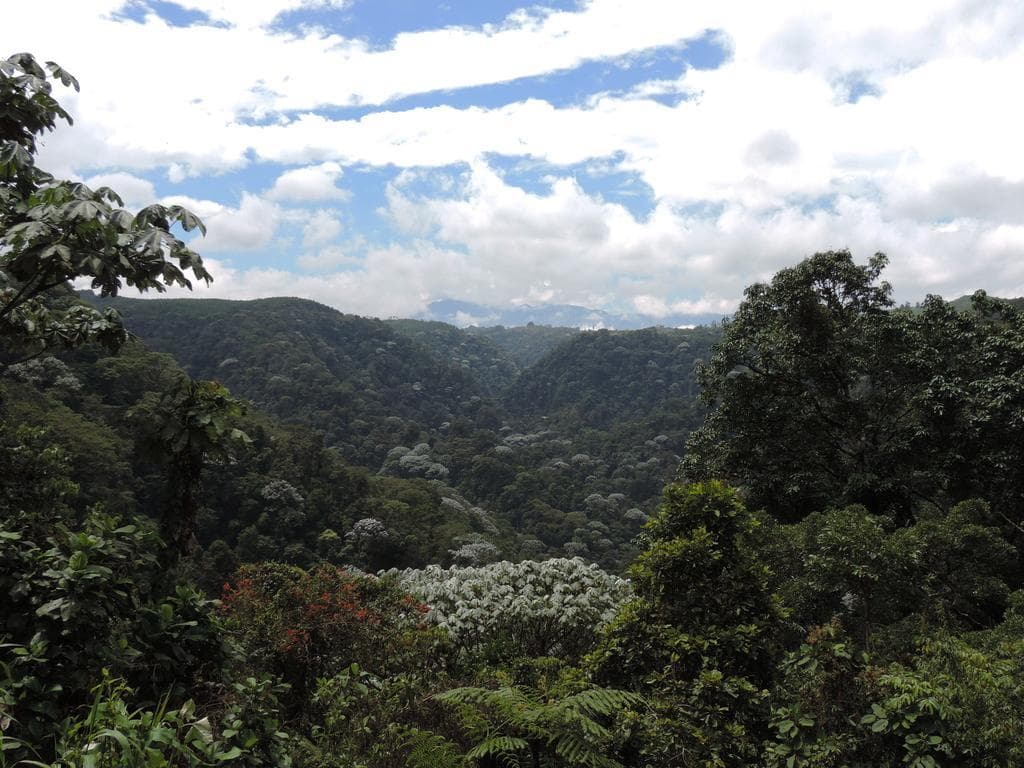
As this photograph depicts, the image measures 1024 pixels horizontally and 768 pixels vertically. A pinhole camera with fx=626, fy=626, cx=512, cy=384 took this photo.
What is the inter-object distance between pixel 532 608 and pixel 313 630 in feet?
10.2

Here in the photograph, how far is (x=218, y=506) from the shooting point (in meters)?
43.4

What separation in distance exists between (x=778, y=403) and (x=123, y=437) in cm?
4159

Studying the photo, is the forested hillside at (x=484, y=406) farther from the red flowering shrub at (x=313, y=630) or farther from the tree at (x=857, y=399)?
the red flowering shrub at (x=313, y=630)

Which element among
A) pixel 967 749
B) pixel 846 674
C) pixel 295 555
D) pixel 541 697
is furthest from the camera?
pixel 295 555

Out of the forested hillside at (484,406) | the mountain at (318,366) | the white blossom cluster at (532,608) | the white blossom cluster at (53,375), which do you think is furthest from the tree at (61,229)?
the mountain at (318,366)

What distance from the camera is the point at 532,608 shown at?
28.9 ft

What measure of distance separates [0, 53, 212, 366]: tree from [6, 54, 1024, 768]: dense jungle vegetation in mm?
21

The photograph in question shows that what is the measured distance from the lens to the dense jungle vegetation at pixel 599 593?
356 cm

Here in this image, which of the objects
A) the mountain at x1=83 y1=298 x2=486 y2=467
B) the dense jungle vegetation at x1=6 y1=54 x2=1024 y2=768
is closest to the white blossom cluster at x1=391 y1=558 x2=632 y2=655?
the dense jungle vegetation at x1=6 y1=54 x2=1024 y2=768

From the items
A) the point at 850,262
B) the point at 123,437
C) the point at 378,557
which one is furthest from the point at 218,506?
the point at 850,262

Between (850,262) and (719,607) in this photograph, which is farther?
(850,262)

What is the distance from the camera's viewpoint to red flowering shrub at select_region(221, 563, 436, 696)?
689 centimetres

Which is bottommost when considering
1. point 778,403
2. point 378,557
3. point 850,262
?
point 378,557

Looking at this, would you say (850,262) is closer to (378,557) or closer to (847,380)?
(847,380)
